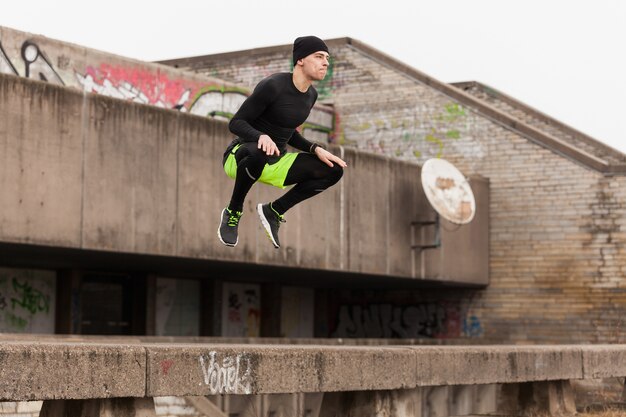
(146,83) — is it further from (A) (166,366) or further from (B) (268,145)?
(B) (268,145)

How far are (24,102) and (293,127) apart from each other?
13459mm

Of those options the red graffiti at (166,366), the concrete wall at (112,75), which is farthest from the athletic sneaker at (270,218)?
the concrete wall at (112,75)

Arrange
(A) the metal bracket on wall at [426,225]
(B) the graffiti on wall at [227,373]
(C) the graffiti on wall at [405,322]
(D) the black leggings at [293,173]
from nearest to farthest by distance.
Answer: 1. (D) the black leggings at [293,173]
2. (B) the graffiti on wall at [227,373]
3. (A) the metal bracket on wall at [426,225]
4. (C) the graffiti on wall at [405,322]

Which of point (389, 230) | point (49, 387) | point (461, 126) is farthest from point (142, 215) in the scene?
point (49, 387)

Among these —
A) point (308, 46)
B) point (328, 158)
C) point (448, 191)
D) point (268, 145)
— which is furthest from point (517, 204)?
point (268, 145)

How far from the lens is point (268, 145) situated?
742cm

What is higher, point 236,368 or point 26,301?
point 26,301

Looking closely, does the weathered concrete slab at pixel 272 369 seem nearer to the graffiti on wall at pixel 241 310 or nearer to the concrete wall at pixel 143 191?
the concrete wall at pixel 143 191

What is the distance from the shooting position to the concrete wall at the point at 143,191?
20.3 m

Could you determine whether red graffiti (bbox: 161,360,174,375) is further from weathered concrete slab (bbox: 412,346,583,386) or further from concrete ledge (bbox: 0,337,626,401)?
weathered concrete slab (bbox: 412,346,583,386)

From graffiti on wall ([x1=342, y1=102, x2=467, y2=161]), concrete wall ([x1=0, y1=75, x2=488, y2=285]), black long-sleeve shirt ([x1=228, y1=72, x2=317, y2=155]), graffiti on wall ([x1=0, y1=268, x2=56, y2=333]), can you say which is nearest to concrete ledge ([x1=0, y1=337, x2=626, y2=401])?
black long-sleeve shirt ([x1=228, y1=72, x2=317, y2=155])

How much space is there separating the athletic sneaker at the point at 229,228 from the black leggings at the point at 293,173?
5cm

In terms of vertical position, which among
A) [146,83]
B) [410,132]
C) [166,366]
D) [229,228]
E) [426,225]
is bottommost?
[166,366]

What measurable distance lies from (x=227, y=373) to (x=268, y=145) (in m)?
2.83
